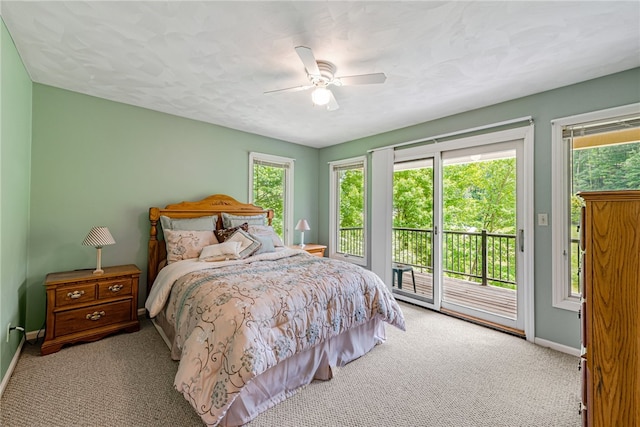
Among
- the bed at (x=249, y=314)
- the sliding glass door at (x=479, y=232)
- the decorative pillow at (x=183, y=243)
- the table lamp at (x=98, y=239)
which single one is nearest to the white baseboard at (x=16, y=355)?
the table lamp at (x=98, y=239)

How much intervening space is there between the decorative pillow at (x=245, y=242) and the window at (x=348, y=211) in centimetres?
197

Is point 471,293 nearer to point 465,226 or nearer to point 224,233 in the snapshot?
point 465,226

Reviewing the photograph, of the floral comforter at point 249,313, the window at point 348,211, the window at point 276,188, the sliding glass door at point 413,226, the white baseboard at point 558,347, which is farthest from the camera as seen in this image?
the window at point 348,211

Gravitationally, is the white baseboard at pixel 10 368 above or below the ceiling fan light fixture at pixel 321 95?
below

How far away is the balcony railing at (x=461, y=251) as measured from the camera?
4242 millimetres

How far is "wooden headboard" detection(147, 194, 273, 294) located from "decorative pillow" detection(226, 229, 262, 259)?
543 mm

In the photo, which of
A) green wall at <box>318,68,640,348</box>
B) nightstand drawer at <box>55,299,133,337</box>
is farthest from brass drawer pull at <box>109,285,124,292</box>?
green wall at <box>318,68,640,348</box>

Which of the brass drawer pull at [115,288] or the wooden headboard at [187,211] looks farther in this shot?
the wooden headboard at [187,211]

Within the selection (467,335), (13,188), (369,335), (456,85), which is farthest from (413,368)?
(13,188)

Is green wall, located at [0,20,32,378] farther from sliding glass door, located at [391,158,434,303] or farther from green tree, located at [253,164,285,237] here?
sliding glass door, located at [391,158,434,303]

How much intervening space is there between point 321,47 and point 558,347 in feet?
11.2

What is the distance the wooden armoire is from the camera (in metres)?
0.97

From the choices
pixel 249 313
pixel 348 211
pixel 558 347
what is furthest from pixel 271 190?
pixel 558 347

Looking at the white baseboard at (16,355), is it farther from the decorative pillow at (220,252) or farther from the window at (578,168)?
the window at (578,168)
